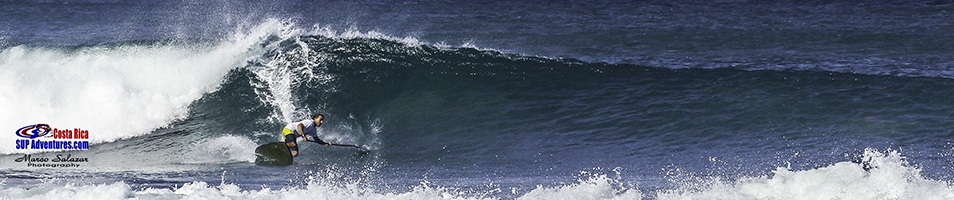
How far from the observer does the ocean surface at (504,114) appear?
8523 millimetres

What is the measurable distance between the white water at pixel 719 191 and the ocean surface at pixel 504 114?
0.03 metres

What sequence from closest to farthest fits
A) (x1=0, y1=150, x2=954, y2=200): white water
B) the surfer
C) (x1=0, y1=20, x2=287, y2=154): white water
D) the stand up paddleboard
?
(x1=0, y1=150, x2=954, y2=200): white water, the stand up paddleboard, the surfer, (x1=0, y1=20, x2=287, y2=154): white water

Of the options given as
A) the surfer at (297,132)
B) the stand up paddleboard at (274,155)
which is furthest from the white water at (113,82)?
the surfer at (297,132)

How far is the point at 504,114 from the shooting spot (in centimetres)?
1283

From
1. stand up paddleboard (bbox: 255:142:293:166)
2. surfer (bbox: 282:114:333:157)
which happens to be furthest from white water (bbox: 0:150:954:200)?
surfer (bbox: 282:114:333:157)

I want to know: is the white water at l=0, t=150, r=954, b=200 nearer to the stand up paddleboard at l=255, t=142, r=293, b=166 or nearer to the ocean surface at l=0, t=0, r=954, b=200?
the ocean surface at l=0, t=0, r=954, b=200

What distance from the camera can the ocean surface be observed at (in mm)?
8523

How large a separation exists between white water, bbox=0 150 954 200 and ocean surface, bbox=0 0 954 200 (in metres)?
0.03

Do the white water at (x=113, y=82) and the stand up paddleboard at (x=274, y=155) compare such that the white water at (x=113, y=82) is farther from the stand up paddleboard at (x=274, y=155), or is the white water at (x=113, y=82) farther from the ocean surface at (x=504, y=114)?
the stand up paddleboard at (x=274, y=155)

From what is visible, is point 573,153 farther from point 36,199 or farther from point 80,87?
point 80,87

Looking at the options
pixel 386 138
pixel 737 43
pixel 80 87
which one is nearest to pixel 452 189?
pixel 386 138

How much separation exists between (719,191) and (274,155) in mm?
5701

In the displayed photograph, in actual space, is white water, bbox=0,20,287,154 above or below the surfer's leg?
above

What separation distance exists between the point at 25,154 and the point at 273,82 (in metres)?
Answer: 3.97
